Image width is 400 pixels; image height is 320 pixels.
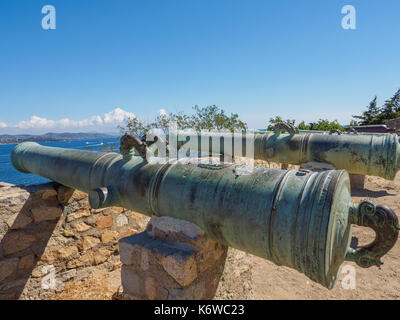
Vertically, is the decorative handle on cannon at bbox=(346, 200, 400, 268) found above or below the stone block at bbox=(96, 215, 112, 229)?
above

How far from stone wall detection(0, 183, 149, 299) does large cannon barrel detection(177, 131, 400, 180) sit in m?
3.26

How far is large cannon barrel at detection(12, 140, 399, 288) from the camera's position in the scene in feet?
4.08

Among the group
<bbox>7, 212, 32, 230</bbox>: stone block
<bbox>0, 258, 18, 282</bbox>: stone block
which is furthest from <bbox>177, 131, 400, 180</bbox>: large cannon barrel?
<bbox>0, 258, 18, 282</bbox>: stone block

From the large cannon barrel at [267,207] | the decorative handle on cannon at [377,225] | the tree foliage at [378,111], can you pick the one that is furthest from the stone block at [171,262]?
the tree foliage at [378,111]

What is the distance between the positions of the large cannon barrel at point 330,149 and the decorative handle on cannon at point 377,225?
3.78 meters

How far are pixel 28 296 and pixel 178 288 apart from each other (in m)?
2.69

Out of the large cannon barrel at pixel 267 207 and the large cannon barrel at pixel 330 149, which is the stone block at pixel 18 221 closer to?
the large cannon barrel at pixel 267 207

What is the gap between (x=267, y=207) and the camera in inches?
55.3

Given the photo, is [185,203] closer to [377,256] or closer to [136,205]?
[136,205]

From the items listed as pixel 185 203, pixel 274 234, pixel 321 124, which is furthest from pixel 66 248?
pixel 321 124

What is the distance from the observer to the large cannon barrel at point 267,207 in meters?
1.24

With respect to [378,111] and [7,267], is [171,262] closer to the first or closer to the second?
[7,267]

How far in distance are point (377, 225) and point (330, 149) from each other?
4220 mm

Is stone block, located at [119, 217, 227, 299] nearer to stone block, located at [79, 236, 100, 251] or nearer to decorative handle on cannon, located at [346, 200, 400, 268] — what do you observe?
decorative handle on cannon, located at [346, 200, 400, 268]
